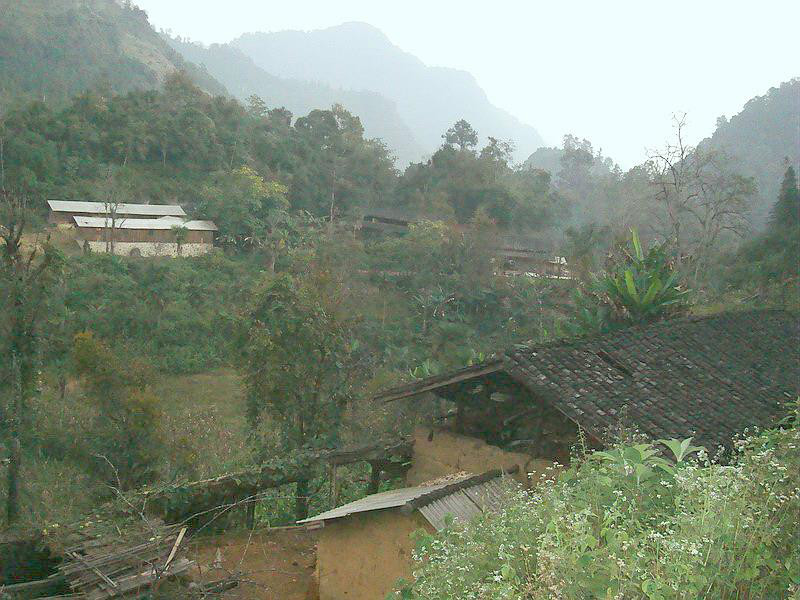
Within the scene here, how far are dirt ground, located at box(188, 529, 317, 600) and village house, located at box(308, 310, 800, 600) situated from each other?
1.13m

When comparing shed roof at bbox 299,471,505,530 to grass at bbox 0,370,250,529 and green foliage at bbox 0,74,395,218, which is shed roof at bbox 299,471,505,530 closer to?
grass at bbox 0,370,250,529

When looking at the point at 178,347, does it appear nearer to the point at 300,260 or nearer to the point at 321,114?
the point at 300,260

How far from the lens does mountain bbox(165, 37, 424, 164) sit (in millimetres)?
101812

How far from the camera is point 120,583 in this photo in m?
5.42

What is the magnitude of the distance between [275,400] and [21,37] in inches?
1831

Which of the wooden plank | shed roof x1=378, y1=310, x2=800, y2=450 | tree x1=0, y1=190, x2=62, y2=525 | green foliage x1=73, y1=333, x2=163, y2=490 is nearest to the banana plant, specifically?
A: shed roof x1=378, y1=310, x2=800, y2=450

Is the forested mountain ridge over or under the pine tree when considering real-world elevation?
over

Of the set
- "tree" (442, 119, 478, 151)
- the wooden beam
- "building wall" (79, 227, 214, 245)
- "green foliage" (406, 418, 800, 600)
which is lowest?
"building wall" (79, 227, 214, 245)

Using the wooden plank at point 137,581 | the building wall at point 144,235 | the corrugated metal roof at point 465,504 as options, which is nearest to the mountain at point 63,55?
the building wall at point 144,235

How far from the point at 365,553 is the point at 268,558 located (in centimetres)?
261

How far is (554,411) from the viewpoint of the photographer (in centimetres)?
719

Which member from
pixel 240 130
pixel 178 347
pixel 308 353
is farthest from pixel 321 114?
pixel 308 353

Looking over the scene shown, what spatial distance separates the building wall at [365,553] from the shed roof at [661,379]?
1.89 m

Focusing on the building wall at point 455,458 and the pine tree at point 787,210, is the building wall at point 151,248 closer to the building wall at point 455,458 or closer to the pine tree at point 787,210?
the pine tree at point 787,210
